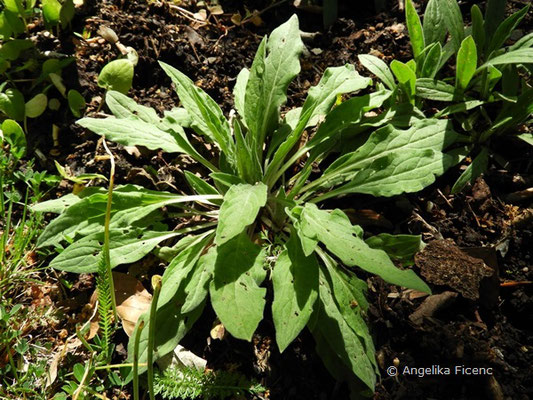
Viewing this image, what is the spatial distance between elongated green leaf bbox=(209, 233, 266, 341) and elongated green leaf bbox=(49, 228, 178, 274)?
1.33ft

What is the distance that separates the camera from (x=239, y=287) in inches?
66.3

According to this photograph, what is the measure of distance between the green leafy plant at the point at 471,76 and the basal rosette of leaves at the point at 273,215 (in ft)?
0.47

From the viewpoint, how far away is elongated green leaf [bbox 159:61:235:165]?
1964 mm

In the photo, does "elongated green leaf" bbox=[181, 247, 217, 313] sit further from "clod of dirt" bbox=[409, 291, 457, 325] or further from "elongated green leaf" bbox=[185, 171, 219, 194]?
"clod of dirt" bbox=[409, 291, 457, 325]

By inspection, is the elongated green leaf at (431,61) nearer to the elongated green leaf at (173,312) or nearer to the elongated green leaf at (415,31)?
the elongated green leaf at (415,31)

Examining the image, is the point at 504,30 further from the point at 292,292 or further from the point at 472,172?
the point at 292,292

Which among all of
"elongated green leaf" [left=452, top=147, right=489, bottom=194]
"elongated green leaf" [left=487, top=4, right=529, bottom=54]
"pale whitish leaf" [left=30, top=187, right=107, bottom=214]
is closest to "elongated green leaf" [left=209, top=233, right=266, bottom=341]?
"pale whitish leaf" [left=30, top=187, right=107, bottom=214]

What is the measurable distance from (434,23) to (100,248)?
1.83m

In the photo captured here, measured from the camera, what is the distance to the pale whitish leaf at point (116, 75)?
7.88ft

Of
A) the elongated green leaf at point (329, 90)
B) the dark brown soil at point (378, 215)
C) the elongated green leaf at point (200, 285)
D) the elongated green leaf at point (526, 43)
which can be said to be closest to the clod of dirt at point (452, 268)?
the dark brown soil at point (378, 215)

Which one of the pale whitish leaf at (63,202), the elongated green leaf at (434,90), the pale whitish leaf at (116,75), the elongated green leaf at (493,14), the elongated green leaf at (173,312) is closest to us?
the elongated green leaf at (173,312)

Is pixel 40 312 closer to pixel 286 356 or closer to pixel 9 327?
pixel 9 327

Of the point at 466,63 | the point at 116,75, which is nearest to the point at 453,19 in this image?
the point at 466,63

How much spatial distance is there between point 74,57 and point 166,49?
1.63 feet
